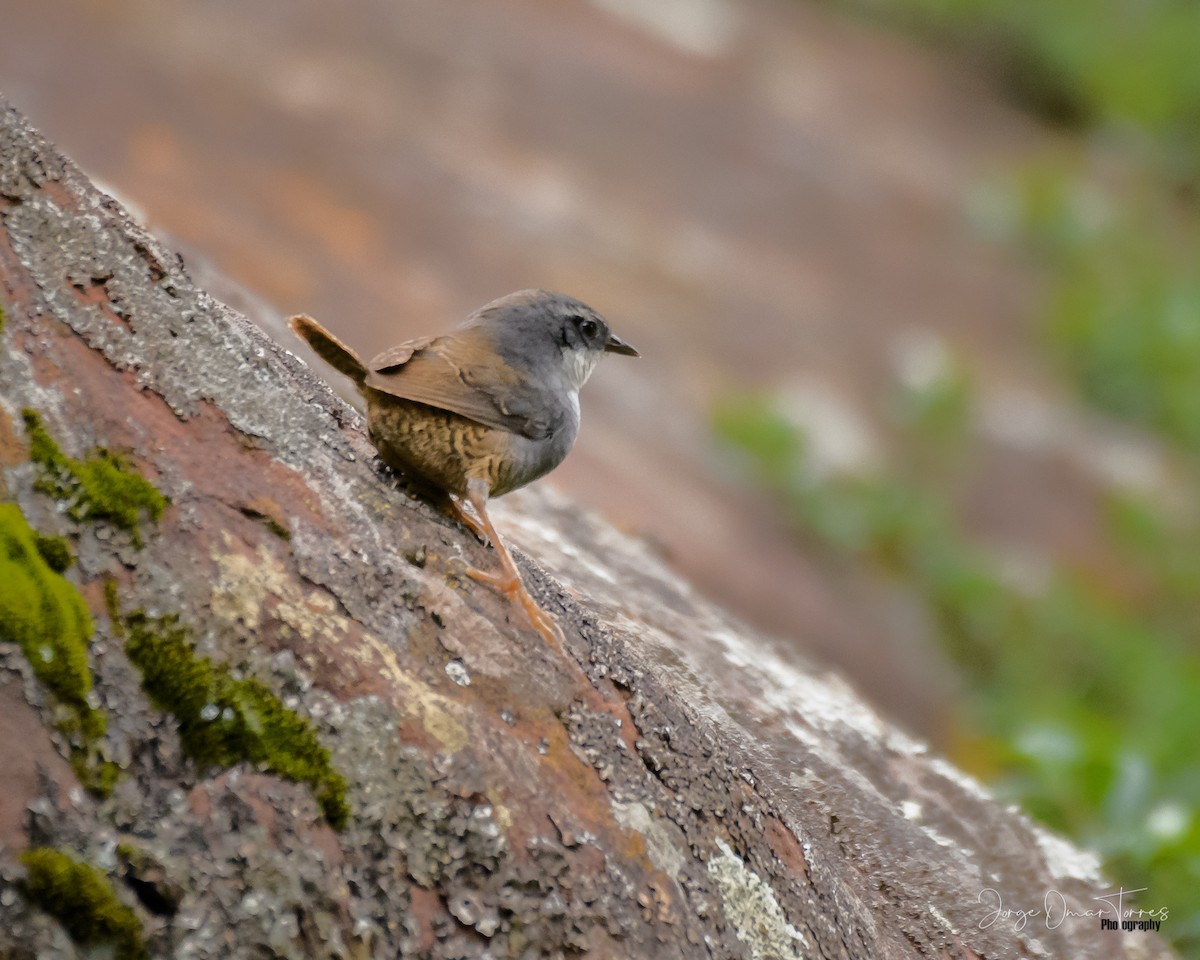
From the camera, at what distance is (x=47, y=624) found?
6.99 ft

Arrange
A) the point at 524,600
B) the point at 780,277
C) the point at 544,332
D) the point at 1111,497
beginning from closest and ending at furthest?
the point at 524,600, the point at 544,332, the point at 1111,497, the point at 780,277

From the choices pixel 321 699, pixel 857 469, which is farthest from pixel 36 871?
pixel 857 469

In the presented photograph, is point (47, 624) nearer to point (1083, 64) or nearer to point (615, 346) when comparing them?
point (615, 346)

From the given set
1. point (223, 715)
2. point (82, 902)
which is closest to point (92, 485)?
point (223, 715)

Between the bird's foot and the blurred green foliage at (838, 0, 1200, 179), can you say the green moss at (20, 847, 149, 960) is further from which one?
the blurred green foliage at (838, 0, 1200, 179)

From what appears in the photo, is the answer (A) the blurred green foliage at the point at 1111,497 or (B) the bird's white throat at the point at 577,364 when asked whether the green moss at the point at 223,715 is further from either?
(A) the blurred green foliage at the point at 1111,497

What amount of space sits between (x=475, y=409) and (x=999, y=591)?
761 centimetres

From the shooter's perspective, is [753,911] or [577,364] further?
[577,364]

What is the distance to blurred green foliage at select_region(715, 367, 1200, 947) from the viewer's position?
29.1ft

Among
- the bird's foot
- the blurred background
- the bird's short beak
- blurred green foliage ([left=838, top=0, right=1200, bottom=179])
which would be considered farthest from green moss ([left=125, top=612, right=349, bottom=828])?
blurred green foliage ([left=838, top=0, right=1200, bottom=179])

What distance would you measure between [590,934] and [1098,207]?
13.9 metres

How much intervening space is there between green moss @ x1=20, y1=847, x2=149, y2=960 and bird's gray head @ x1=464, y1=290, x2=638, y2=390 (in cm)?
170

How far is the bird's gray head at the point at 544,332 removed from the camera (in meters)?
3.39

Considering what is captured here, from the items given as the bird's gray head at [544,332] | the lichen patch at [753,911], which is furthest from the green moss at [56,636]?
the bird's gray head at [544,332]
